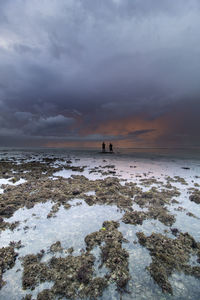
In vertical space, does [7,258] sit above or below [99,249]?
above

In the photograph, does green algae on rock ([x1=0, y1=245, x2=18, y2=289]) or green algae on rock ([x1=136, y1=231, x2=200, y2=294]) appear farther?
green algae on rock ([x1=0, y1=245, x2=18, y2=289])

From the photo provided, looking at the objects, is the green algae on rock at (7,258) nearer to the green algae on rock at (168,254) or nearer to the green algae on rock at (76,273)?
the green algae on rock at (76,273)

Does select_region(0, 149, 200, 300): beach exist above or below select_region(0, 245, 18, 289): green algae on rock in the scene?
below

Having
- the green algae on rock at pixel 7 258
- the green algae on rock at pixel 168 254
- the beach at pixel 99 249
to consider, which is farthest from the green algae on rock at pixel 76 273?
the green algae on rock at pixel 168 254

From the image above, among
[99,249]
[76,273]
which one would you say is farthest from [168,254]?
[76,273]

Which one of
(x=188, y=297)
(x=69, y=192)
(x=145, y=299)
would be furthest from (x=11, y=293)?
(x=69, y=192)

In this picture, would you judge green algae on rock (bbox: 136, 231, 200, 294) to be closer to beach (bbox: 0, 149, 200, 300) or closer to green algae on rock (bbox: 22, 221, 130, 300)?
beach (bbox: 0, 149, 200, 300)

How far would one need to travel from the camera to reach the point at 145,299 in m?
2.73

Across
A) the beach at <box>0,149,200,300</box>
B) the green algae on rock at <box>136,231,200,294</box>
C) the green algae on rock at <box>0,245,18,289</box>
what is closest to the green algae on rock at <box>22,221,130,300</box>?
the beach at <box>0,149,200,300</box>

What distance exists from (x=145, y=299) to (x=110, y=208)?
4.04 meters

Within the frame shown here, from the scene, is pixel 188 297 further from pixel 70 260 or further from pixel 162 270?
pixel 70 260

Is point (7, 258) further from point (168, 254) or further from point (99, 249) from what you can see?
point (168, 254)

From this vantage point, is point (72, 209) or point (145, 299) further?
point (72, 209)

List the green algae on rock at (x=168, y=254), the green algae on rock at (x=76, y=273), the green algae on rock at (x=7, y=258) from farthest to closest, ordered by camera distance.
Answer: the green algae on rock at (x=7, y=258) < the green algae on rock at (x=168, y=254) < the green algae on rock at (x=76, y=273)
